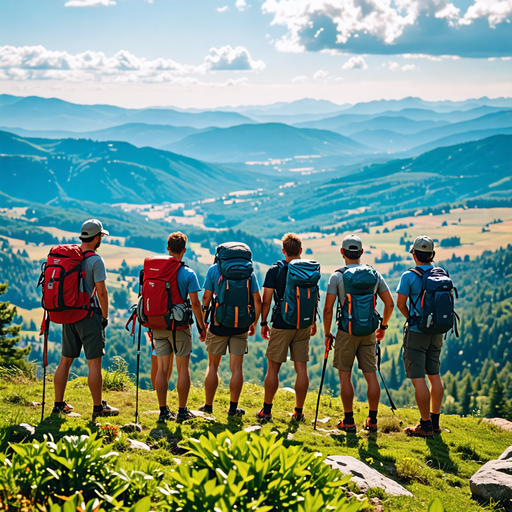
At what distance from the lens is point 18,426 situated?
7492 mm

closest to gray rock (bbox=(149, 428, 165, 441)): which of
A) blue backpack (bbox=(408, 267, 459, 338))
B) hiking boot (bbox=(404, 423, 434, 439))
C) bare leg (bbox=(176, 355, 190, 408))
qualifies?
bare leg (bbox=(176, 355, 190, 408))

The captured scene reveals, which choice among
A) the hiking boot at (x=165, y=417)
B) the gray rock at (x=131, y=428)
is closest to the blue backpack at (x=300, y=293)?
the hiking boot at (x=165, y=417)

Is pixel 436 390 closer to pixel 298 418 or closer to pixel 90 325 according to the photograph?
pixel 298 418

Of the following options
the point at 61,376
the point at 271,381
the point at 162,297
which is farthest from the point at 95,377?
the point at 271,381

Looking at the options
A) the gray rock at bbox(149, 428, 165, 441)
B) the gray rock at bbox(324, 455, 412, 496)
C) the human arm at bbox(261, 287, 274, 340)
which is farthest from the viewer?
the human arm at bbox(261, 287, 274, 340)

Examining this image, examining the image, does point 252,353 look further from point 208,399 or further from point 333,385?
point 208,399

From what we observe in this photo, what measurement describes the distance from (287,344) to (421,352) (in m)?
2.62

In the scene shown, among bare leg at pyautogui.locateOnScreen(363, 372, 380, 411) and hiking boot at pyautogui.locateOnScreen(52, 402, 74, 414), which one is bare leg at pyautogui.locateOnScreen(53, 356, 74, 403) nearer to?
hiking boot at pyautogui.locateOnScreen(52, 402, 74, 414)

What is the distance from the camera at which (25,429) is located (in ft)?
24.5

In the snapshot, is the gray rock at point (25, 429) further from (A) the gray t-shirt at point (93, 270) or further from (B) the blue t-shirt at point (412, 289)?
(B) the blue t-shirt at point (412, 289)

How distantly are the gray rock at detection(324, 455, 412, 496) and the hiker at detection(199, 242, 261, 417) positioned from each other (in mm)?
2718

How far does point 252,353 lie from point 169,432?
16182cm

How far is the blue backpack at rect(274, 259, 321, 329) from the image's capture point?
918 centimetres

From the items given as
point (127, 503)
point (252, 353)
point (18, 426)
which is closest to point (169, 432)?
point (18, 426)
